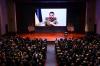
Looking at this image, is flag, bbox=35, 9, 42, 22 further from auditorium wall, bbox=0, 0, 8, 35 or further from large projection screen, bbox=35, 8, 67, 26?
auditorium wall, bbox=0, 0, 8, 35

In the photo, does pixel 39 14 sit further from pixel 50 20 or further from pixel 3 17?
pixel 3 17

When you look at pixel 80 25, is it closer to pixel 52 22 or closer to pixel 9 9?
pixel 52 22

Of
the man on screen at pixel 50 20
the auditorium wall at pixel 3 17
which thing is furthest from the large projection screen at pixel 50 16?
the auditorium wall at pixel 3 17

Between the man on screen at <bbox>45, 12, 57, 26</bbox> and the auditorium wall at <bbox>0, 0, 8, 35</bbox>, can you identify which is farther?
the man on screen at <bbox>45, 12, 57, 26</bbox>

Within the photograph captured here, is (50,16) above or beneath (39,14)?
beneath

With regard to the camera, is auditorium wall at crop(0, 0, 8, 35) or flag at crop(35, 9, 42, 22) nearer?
auditorium wall at crop(0, 0, 8, 35)

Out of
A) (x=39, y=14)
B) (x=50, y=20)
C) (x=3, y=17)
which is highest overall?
(x=39, y=14)

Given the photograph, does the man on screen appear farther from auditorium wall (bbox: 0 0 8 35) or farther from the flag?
auditorium wall (bbox: 0 0 8 35)

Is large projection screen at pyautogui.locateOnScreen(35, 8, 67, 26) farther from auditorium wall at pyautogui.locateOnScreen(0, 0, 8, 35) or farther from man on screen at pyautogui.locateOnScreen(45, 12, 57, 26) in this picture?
auditorium wall at pyautogui.locateOnScreen(0, 0, 8, 35)

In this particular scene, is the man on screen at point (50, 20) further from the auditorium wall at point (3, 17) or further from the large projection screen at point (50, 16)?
the auditorium wall at point (3, 17)

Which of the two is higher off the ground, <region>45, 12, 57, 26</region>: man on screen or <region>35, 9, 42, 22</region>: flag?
<region>35, 9, 42, 22</region>: flag

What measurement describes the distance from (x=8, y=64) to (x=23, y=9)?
62.2ft

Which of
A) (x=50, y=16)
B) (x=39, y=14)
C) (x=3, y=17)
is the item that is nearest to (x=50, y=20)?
(x=50, y=16)

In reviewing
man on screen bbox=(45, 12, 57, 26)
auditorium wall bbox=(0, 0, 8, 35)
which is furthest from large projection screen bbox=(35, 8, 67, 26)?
auditorium wall bbox=(0, 0, 8, 35)
